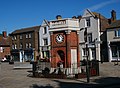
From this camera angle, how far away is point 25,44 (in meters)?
70.2

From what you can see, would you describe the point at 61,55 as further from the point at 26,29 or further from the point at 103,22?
the point at 26,29

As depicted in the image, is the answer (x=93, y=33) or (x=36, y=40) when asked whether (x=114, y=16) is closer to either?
(x=93, y=33)

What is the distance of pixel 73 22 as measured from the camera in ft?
84.7

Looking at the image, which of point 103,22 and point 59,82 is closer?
point 59,82

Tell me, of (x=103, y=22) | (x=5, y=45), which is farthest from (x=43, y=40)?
(x=5, y=45)

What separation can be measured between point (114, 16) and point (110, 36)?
246 inches

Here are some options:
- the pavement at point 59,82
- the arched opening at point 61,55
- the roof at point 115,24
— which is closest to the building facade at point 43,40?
the roof at point 115,24

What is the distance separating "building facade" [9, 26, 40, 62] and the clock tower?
40.6 meters

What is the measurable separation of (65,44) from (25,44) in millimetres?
45520

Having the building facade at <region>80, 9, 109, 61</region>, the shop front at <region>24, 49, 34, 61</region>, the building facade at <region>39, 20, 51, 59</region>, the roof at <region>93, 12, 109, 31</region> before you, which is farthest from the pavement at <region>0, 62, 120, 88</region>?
the shop front at <region>24, 49, 34, 61</region>

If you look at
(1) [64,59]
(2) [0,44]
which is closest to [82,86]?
(1) [64,59]

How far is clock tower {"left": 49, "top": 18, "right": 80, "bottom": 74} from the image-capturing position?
83.4 feet

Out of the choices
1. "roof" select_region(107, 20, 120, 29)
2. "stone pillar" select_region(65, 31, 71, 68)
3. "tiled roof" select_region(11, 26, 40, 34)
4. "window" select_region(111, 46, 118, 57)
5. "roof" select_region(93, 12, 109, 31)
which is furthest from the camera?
"tiled roof" select_region(11, 26, 40, 34)

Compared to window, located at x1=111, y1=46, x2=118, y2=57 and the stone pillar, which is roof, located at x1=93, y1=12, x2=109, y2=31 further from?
the stone pillar
